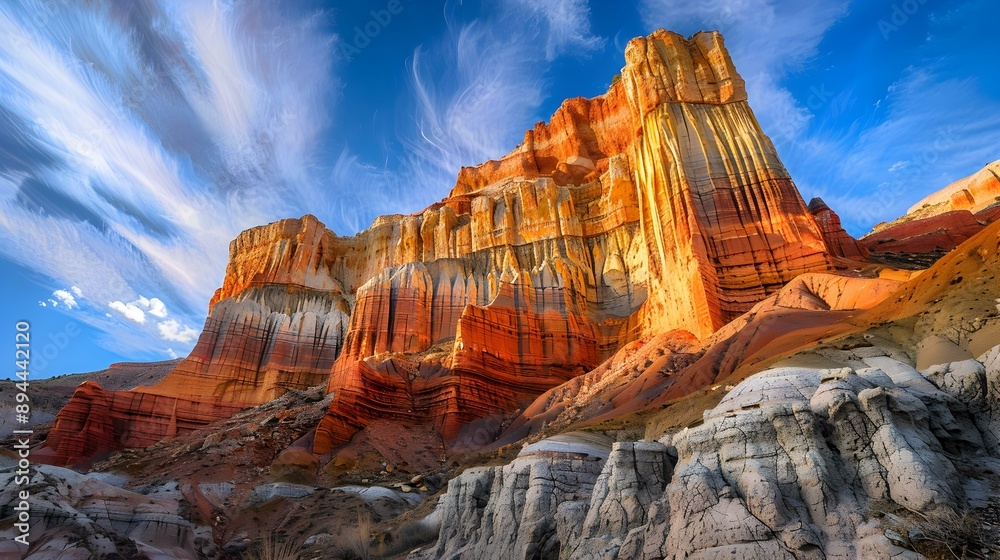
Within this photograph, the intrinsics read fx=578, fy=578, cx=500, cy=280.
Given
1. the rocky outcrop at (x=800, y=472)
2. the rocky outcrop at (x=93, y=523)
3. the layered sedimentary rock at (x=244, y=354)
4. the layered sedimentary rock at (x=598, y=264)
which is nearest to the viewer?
the rocky outcrop at (x=800, y=472)

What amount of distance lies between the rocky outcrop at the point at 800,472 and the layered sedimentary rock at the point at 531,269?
52.8 ft

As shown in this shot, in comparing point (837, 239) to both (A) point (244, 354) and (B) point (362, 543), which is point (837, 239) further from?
(A) point (244, 354)

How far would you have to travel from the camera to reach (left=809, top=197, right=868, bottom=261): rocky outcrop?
88.4 feet

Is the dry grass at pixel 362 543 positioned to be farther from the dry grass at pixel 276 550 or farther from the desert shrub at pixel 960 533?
the desert shrub at pixel 960 533

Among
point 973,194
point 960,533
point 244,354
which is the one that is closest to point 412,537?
point 960,533

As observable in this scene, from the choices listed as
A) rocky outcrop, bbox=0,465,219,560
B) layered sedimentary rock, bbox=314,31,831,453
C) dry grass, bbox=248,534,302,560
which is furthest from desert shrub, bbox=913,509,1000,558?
layered sedimentary rock, bbox=314,31,831,453

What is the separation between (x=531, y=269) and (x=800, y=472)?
33420 millimetres

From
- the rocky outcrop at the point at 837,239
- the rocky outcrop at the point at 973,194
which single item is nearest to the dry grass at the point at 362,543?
the rocky outcrop at the point at 837,239

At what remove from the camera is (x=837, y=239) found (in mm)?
27766

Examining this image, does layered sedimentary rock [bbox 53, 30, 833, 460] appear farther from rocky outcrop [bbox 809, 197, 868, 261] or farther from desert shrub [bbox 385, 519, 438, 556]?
desert shrub [bbox 385, 519, 438, 556]

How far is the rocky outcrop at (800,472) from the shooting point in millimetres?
6371

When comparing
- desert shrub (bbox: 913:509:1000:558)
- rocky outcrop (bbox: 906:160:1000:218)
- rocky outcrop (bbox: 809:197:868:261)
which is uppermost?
rocky outcrop (bbox: 906:160:1000:218)

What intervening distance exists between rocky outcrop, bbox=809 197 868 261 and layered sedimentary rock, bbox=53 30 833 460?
1.81 metres

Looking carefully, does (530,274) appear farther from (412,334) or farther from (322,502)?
(322,502)
